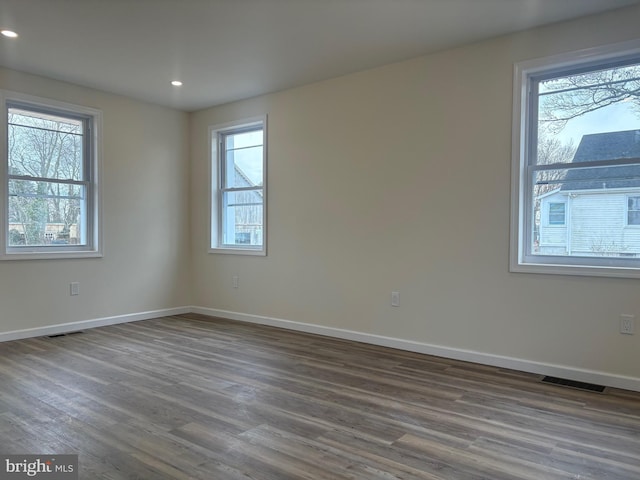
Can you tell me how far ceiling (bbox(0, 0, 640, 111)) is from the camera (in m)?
3.18

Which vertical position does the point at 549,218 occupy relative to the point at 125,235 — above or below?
above

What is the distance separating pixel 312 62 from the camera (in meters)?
4.24

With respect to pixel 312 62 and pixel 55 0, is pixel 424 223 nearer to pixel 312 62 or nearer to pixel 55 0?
pixel 312 62

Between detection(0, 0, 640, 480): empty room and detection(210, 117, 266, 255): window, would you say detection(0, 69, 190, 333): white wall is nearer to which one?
detection(0, 0, 640, 480): empty room

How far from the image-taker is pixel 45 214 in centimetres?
479

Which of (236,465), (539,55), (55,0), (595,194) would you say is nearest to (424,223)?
(595,194)

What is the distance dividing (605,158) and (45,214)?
515 centimetres

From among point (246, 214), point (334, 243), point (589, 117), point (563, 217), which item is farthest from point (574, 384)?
point (246, 214)

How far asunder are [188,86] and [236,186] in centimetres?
132

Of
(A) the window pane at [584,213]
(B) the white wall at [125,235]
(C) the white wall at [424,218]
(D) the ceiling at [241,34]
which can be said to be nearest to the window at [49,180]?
(B) the white wall at [125,235]

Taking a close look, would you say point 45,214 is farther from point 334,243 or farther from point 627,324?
point 627,324

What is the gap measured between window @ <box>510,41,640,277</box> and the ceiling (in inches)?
16.7

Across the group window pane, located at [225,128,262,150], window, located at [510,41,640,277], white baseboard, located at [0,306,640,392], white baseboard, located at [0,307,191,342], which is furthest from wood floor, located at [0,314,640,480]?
window pane, located at [225,128,262,150]

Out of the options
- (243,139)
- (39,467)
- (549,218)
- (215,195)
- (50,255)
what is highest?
(243,139)
